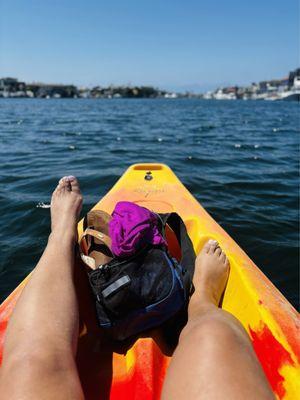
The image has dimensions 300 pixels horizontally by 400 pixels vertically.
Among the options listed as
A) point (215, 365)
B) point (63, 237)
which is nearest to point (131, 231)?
point (63, 237)

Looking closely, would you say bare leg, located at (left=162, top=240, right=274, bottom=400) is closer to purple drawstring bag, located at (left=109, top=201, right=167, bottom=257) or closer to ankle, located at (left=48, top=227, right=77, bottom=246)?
purple drawstring bag, located at (left=109, top=201, right=167, bottom=257)

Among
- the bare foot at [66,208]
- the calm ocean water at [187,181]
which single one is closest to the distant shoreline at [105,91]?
the calm ocean water at [187,181]

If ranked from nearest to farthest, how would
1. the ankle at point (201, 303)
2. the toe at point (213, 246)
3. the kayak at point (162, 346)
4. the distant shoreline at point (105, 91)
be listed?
the kayak at point (162, 346) → the ankle at point (201, 303) → the toe at point (213, 246) → the distant shoreline at point (105, 91)

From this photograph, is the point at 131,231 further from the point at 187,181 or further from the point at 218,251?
the point at 187,181

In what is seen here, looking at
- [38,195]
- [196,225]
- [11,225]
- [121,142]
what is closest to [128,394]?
[196,225]

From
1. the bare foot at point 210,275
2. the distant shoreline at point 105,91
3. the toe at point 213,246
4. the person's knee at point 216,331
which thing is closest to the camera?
the person's knee at point 216,331

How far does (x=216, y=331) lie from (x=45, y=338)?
65 cm

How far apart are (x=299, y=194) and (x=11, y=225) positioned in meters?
4.41

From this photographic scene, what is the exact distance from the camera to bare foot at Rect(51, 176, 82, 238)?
86.6 inches

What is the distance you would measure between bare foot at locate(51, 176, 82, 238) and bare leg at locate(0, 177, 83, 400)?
1.03 feet

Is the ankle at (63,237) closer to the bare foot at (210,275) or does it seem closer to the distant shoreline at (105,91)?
the bare foot at (210,275)

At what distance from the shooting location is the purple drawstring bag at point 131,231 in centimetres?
180

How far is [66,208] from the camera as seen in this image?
257 cm

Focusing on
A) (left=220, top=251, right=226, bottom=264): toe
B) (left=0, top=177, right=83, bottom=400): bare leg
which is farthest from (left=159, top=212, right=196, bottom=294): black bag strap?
(left=0, top=177, right=83, bottom=400): bare leg
